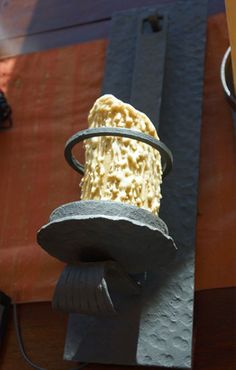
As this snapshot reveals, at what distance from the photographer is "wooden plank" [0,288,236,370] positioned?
820mm

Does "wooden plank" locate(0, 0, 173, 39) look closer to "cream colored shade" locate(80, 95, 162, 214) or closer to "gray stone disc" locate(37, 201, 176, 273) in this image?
"cream colored shade" locate(80, 95, 162, 214)

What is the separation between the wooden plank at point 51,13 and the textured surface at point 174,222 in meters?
0.17

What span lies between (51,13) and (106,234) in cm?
81

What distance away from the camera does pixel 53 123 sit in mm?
1139

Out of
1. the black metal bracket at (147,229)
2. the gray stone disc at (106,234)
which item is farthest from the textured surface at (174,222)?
the gray stone disc at (106,234)

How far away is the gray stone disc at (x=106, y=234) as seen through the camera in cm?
67

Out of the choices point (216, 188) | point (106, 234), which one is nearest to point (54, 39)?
point (216, 188)

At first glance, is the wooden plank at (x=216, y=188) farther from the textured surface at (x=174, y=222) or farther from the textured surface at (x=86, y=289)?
the textured surface at (x=86, y=289)

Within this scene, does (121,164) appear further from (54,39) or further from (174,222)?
(54,39)

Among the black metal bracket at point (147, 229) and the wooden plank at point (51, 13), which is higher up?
the wooden plank at point (51, 13)

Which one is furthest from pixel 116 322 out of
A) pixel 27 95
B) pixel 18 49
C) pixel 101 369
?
pixel 18 49

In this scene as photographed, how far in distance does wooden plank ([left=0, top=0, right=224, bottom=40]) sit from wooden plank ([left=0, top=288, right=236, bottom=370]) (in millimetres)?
670

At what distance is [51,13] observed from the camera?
133 cm

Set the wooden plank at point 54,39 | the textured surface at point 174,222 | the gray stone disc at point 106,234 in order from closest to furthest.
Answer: the gray stone disc at point 106,234
the textured surface at point 174,222
the wooden plank at point 54,39
